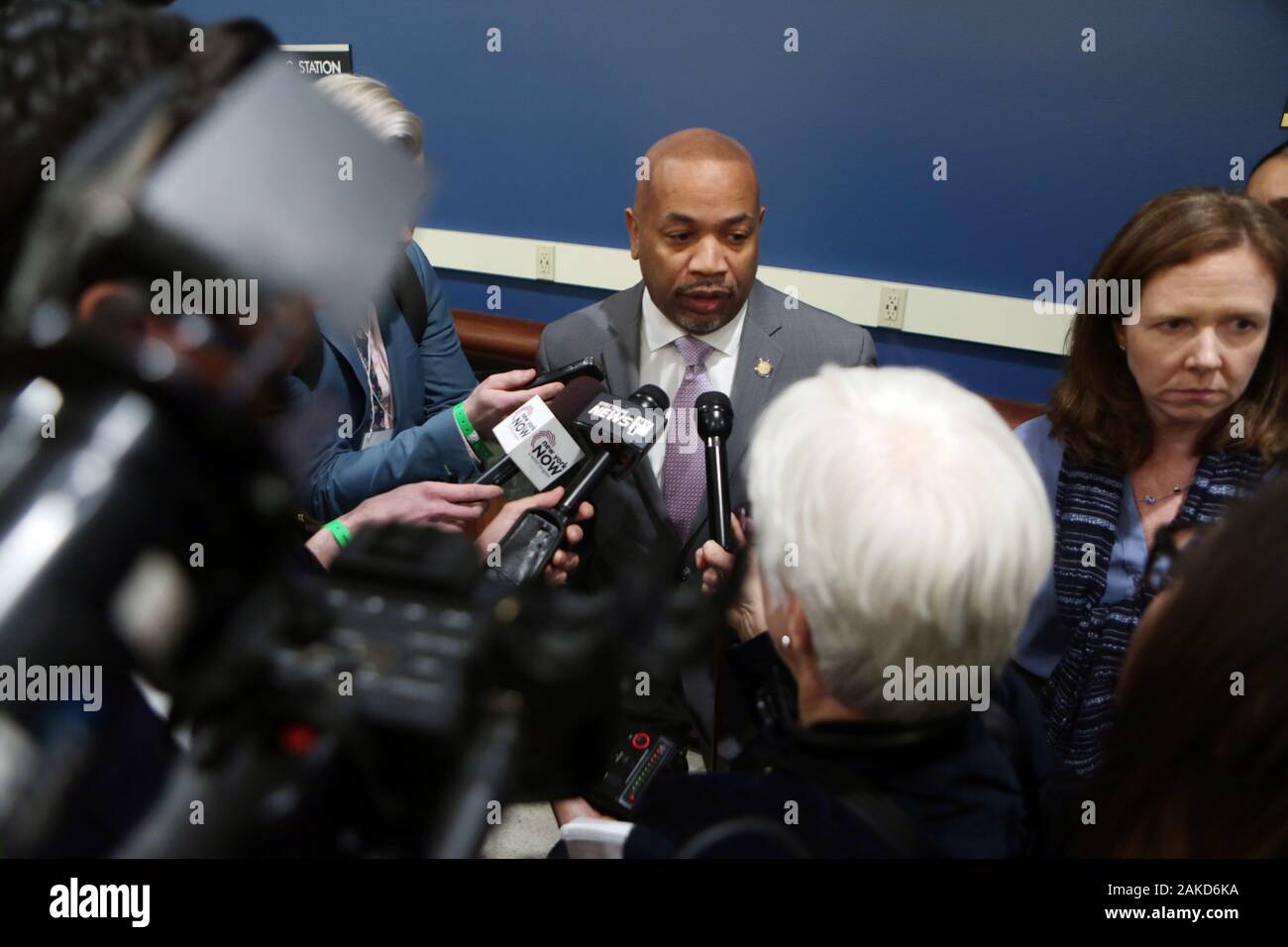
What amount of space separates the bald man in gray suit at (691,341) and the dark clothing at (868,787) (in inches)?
29.9

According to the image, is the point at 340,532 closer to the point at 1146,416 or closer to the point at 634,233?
the point at 634,233

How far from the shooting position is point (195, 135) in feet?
1.29

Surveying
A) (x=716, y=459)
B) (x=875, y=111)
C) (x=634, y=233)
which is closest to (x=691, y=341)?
(x=634, y=233)

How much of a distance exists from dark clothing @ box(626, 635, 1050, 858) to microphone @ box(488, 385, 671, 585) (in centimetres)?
42

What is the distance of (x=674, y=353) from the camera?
1.74m

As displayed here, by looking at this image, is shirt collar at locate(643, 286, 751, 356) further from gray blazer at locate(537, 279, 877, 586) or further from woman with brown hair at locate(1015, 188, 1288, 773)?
woman with brown hair at locate(1015, 188, 1288, 773)

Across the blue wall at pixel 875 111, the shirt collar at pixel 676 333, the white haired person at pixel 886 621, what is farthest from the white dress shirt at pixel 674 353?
the blue wall at pixel 875 111

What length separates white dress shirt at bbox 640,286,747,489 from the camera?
172cm

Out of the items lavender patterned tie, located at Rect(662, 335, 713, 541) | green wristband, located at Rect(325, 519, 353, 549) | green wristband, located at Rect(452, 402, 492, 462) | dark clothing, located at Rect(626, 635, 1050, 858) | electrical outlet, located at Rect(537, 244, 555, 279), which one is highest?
electrical outlet, located at Rect(537, 244, 555, 279)

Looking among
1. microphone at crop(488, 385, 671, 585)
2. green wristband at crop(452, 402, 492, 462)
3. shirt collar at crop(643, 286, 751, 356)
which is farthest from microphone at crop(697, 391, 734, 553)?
green wristband at crop(452, 402, 492, 462)

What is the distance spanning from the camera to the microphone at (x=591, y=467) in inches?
45.0
